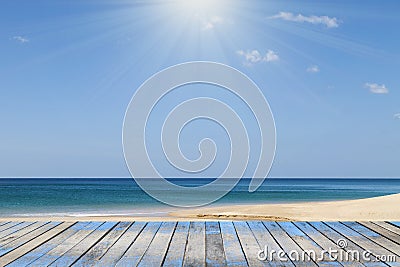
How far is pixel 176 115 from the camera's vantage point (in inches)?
355

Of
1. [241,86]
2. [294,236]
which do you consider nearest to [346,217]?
[241,86]

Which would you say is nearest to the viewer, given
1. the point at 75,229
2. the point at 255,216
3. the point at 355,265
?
the point at 355,265

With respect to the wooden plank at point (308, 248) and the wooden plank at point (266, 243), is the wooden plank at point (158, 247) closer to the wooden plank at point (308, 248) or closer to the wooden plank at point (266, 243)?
the wooden plank at point (266, 243)

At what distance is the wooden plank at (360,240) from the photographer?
13.6 feet

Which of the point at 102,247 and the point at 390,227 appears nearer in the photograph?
the point at 102,247

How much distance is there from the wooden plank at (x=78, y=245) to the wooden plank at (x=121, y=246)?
208 millimetres

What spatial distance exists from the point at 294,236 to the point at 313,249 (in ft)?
2.09

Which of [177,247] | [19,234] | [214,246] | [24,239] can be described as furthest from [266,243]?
[19,234]

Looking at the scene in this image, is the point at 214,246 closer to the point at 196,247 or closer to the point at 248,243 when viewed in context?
the point at 196,247

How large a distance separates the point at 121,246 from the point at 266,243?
1.28 meters

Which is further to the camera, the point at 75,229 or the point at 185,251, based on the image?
the point at 75,229

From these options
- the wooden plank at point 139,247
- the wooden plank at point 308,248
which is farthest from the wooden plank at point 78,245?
the wooden plank at point 308,248

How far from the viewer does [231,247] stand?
4.34 metres

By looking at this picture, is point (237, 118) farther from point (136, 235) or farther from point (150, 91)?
point (136, 235)
